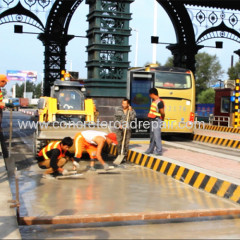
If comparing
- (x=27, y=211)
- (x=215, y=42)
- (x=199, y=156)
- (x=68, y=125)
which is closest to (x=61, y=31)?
(x=215, y=42)

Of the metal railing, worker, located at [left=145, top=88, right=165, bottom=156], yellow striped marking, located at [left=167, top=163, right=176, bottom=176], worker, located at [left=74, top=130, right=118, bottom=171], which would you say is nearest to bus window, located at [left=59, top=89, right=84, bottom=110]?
worker, located at [left=145, top=88, right=165, bottom=156]

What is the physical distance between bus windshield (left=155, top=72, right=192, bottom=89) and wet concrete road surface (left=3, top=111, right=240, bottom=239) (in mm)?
9717

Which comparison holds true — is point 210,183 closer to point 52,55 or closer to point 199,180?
point 199,180

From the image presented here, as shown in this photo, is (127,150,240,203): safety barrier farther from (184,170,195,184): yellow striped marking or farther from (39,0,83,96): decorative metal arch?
(39,0,83,96): decorative metal arch

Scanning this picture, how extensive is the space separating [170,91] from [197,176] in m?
11.7

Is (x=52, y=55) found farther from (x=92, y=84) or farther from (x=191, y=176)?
(x=191, y=176)

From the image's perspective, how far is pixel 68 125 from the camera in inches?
579

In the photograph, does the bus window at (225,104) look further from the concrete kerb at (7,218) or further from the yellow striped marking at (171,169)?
the concrete kerb at (7,218)

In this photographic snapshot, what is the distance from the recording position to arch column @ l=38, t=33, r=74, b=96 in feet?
94.0

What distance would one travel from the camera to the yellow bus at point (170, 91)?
21.3 metres

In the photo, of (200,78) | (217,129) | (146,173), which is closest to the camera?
(146,173)

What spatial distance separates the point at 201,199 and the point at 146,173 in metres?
3.25

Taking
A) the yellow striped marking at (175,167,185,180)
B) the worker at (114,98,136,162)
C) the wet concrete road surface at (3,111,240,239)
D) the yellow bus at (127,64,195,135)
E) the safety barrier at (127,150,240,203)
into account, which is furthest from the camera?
the yellow bus at (127,64,195,135)

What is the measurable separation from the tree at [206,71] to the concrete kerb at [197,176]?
95852 millimetres
